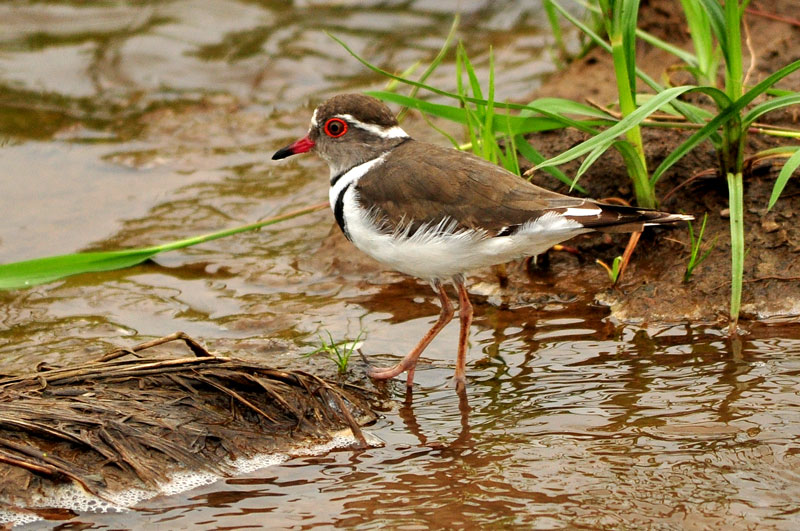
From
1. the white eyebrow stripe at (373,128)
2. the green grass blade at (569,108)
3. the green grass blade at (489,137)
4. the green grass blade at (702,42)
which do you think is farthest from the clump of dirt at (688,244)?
the white eyebrow stripe at (373,128)

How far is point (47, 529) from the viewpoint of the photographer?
3971 millimetres

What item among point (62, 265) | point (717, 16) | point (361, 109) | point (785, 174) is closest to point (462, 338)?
point (361, 109)

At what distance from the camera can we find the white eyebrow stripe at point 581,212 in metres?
4.88

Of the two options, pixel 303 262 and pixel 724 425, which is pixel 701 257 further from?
pixel 303 262

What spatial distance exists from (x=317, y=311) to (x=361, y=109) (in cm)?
130

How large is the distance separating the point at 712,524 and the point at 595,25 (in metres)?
5.46

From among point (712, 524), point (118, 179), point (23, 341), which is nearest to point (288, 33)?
point (118, 179)

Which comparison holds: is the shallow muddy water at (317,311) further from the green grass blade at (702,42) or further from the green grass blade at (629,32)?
the green grass blade at (702,42)

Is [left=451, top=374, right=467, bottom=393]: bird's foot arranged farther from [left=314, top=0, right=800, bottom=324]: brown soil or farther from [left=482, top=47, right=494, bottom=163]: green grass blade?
[left=482, top=47, right=494, bottom=163]: green grass blade

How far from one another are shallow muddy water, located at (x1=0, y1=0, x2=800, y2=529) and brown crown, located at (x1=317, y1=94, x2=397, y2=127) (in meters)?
1.20

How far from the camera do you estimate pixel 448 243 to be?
5.05 metres

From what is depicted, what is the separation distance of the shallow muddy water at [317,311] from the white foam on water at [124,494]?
54mm

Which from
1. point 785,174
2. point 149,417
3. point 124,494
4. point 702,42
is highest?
point 702,42

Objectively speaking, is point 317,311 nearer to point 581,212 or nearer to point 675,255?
point 581,212
